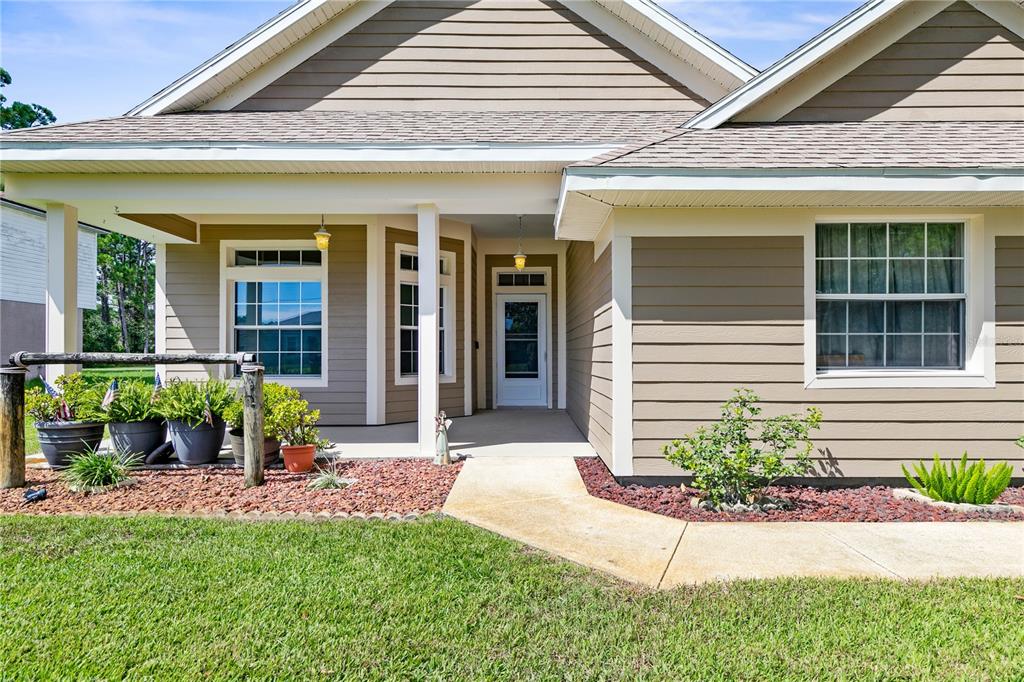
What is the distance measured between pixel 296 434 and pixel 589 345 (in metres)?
3.53

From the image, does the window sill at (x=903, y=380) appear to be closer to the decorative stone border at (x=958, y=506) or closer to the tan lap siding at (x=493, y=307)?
the decorative stone border at (x=958, y=506)

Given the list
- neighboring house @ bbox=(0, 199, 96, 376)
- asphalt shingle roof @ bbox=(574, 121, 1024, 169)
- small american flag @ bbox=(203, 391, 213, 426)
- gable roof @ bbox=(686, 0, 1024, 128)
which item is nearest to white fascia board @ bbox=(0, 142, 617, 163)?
asphalt shingle roof @ bbox=(574, 121, 1024, 169)

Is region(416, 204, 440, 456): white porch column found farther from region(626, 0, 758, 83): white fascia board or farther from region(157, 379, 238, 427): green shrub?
region(626, 0, 758, 83): white fascia board

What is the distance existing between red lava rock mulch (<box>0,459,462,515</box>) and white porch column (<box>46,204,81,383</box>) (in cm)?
140

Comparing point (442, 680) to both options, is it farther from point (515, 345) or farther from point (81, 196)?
point (515, 345)

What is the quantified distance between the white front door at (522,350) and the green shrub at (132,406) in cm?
630

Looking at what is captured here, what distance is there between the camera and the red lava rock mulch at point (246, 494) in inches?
173

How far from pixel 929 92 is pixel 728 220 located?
2.66 meters

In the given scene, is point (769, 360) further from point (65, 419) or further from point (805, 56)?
point (65, 419)

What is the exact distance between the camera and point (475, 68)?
24.8 feet

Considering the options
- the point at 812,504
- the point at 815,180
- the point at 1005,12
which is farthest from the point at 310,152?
the point at 1005,12

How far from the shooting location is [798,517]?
4.30 m

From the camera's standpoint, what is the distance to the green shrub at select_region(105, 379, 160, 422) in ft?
18.8

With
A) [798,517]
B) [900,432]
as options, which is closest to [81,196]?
[798,517]
